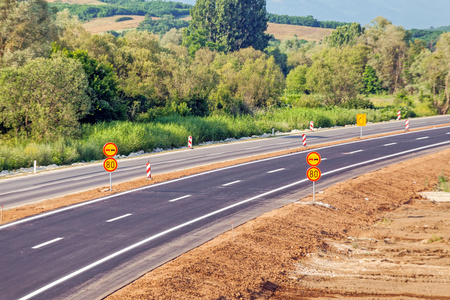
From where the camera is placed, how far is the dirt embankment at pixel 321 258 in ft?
31.1

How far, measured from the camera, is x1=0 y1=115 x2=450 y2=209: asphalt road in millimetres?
20609

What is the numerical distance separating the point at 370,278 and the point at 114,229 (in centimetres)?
682

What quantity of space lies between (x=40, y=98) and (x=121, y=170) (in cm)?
1019

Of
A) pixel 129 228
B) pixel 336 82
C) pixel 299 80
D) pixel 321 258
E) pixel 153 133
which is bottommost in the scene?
pixel 321 258

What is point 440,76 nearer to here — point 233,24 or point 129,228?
point 233,24

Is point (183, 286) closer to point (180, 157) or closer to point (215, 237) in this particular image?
point (215, 237)

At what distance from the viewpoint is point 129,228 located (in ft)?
45.7

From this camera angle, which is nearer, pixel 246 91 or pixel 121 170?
pixel 121 170

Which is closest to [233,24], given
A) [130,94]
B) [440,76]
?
[440,76]

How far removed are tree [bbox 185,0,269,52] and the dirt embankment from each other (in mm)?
105054

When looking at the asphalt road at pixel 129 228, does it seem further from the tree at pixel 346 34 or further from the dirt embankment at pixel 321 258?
the tree at pixel 346 34

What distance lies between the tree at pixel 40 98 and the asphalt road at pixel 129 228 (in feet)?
46.1

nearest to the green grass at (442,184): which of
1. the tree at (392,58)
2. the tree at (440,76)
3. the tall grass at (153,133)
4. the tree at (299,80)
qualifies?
the tall grass at (153,133)

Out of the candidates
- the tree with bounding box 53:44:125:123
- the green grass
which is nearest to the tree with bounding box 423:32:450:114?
the tree with bounding box 53:44:125:123
